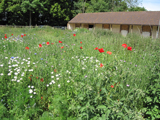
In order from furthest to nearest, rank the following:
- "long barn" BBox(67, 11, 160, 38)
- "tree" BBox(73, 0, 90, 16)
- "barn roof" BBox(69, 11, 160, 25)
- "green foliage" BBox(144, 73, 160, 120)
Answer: "tree" BBox(73, 0, 90, 16) < "barn roof" BBox(69, 11, 160, 25) < "long barn" BBox(67, 11, 160, 38) < "green foliage" BBox(144, 73, 160, 120)

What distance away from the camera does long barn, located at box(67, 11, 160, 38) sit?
18.1 m

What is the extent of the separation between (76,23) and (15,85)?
25.6 metres

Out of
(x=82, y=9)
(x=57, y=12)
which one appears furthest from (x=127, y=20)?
(x=82, y=9)

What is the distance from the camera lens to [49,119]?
6.95 feet

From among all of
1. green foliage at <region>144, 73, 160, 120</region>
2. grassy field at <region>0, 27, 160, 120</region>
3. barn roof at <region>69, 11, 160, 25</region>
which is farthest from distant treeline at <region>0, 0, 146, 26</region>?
green foliage at <region>144, 73, 160, 120</region>

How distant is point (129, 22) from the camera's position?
1972 cm

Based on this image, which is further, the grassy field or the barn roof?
the barn roof

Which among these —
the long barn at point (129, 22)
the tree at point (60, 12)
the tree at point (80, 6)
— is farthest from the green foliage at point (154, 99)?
the tree at point (80, 6)

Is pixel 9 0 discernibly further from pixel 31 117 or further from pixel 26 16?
pixel 31 117

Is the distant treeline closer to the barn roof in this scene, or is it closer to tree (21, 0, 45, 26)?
tree (21, 0, 45, 26)

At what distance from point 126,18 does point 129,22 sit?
64.6 inches

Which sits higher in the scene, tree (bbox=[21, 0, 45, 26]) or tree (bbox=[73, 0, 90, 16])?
tree (bbox=[73, 0, 90, 16])

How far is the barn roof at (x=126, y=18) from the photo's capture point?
1872cm

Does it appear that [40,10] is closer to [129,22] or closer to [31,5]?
[31,5]
